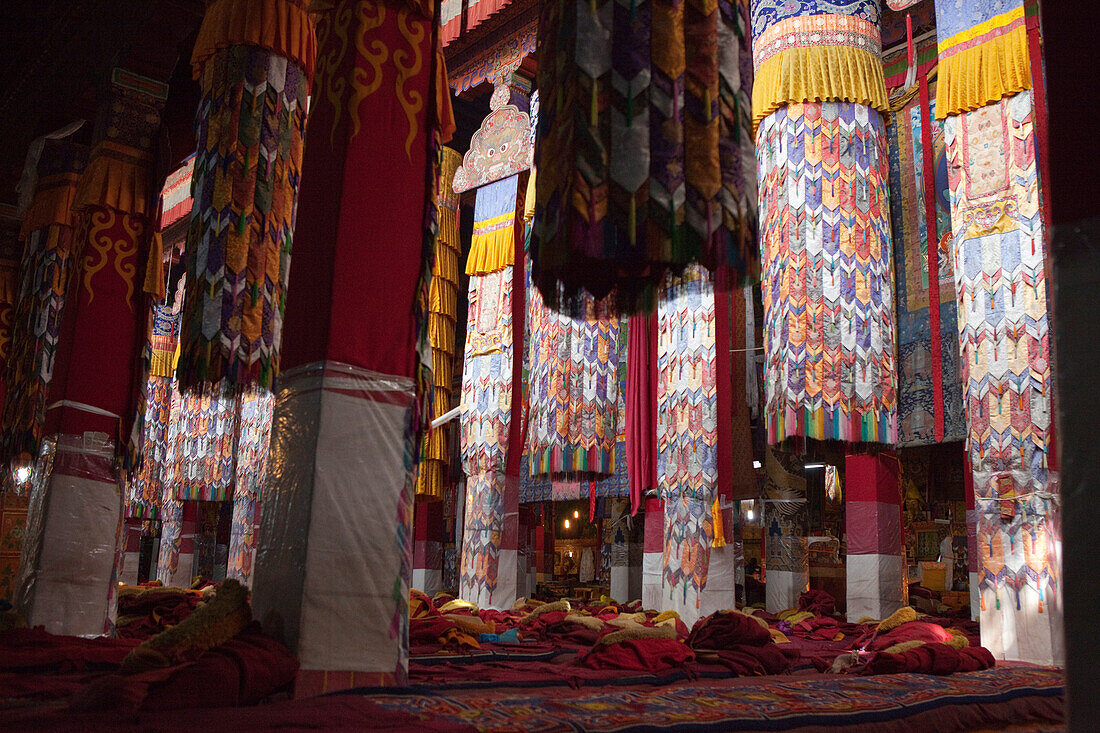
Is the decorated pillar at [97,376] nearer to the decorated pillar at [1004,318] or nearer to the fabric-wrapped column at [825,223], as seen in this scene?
the fabric-wrapped column at [825,223]

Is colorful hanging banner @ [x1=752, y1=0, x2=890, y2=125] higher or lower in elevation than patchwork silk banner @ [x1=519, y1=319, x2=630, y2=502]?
higher

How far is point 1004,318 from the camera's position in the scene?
5.14 metres

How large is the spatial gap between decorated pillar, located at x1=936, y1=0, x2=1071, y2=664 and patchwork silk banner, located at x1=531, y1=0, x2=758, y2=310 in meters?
3.31

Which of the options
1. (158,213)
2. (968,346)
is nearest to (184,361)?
(158,213)

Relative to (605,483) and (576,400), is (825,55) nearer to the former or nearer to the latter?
(576,400)

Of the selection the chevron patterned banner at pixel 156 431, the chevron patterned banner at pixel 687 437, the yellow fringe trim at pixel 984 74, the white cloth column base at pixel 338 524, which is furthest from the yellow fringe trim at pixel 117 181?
the chevron patterned banner at pixel 156 431

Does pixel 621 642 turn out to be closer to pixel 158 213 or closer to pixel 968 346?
pixel 968 346

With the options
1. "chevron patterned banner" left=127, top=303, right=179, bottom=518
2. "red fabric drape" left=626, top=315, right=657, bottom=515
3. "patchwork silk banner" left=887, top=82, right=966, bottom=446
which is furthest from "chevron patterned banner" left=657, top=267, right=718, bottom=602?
"chevron patterned banner" left=127, top=303, right=179, bottom=518

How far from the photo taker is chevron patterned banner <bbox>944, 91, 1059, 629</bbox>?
4.84 m

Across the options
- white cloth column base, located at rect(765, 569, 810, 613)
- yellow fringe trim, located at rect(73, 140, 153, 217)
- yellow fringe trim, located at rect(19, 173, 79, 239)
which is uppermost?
yellow fringe trim, located at rect(19, 173, 79, 239)

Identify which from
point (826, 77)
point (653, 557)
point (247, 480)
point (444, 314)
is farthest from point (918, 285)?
point (247, 480)

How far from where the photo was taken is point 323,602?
2.95 meters

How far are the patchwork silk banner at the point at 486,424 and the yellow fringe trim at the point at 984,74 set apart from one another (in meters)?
4.72

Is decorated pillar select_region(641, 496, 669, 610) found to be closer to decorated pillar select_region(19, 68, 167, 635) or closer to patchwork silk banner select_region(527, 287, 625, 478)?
patchwork silk banner select_region(527, 287, 625, 478)
